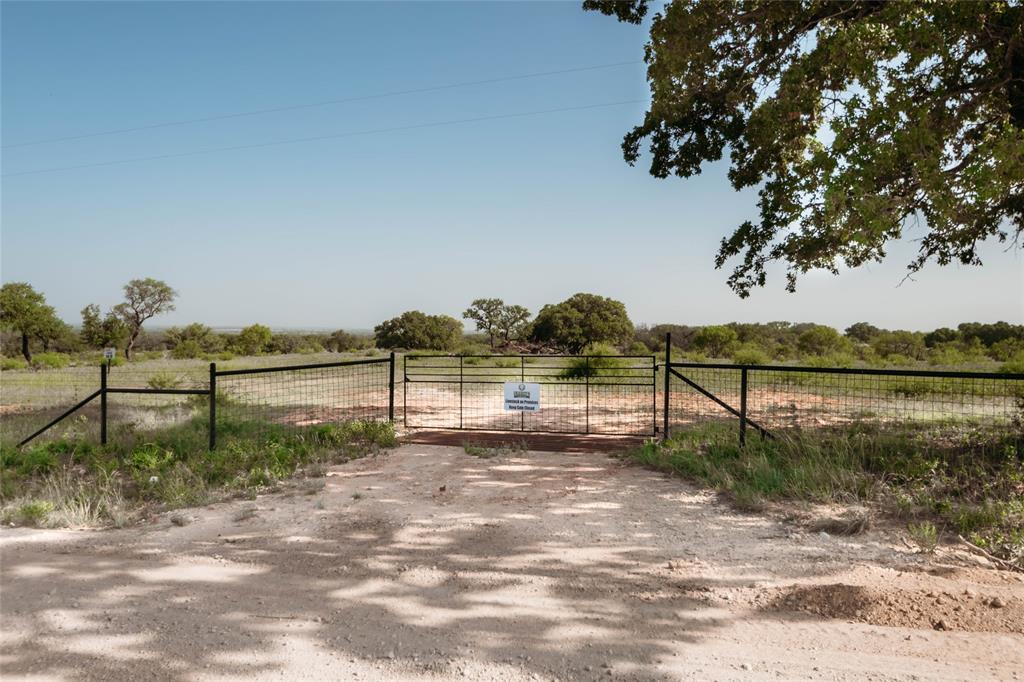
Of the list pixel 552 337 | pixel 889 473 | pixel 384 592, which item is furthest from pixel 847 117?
pixel 552 337

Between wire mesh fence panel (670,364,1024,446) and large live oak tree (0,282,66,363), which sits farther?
large live oak tree (0,282,66,363)

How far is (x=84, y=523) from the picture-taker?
647 cm

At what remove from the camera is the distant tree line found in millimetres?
28391

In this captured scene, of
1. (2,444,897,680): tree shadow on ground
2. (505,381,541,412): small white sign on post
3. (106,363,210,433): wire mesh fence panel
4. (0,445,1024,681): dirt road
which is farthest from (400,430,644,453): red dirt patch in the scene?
(106,363,210,433): wire mesh fence panel

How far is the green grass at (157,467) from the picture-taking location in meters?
6.98

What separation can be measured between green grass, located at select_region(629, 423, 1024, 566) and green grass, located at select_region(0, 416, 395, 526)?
507cm

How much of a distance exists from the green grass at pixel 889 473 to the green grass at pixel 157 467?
507 centimetres

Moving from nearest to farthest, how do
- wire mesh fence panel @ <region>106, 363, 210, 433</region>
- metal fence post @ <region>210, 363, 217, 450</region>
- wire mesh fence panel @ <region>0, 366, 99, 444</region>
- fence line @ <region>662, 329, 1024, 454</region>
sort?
1. fence line @ <region>662, 329, 1024, 454</region>
2. metal fence post @ <region>210, 363, 217, 450</region>
3. wire mesh fence panel @ <region>0, 366, 99, 444</region>
4. wire mesh fence panel @ <region>106, 363, 210, 433</region>

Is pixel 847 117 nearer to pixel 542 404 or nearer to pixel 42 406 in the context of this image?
pixel 542 404

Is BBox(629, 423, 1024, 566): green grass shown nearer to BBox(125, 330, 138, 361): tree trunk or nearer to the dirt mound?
the dirt mound

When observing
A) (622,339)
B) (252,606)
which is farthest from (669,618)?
(622,339)

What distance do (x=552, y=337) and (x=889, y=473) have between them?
30.5 m

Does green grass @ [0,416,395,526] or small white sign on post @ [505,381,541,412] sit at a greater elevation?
small white sign on post @ [505,381,541,412]

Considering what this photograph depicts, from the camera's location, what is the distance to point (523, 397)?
11.1m
